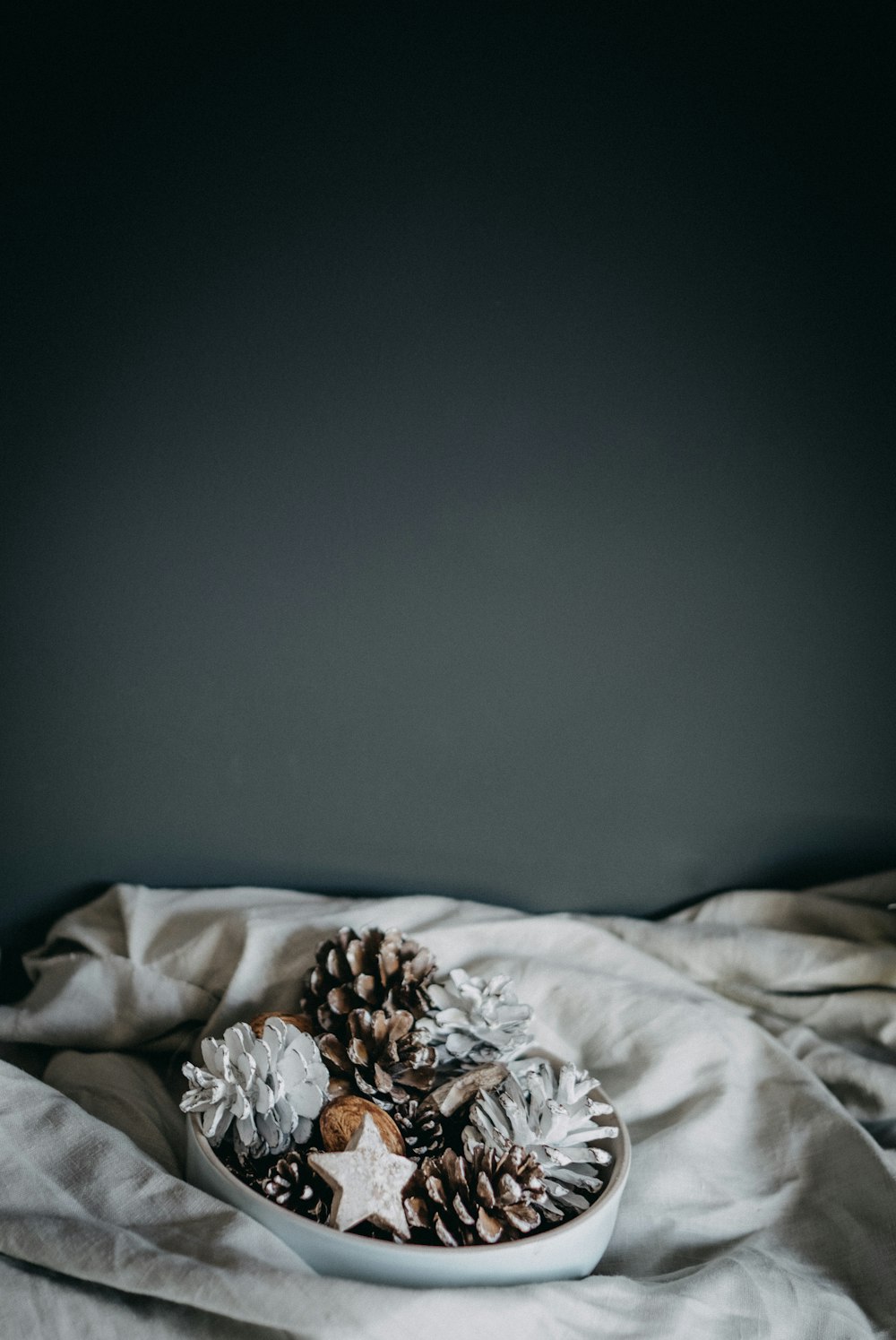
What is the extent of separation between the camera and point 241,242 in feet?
2.68

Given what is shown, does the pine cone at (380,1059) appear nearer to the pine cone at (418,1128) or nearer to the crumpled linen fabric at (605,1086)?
the pine cone at (418,1128)

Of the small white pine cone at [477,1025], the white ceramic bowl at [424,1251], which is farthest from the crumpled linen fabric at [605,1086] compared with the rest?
the small white pine cone at [477,1025]

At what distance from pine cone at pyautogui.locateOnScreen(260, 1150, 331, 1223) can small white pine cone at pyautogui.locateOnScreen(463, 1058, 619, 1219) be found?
0.09 meters

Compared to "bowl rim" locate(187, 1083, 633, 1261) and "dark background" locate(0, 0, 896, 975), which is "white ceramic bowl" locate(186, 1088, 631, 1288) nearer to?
"bowl rim" locate(187, 1083, 633, 1261)

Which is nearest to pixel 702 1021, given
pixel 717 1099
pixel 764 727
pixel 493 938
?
pixel 717 1099

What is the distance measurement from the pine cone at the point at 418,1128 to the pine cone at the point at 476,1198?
3 cm

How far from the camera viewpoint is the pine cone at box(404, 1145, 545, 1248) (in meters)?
0.52

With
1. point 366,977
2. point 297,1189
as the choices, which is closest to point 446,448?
point 366,977

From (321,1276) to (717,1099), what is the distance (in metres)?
0.34

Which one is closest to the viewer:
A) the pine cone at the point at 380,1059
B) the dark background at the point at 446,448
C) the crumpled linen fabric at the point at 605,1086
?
the crumpled linen fabric at the point at 605,1086

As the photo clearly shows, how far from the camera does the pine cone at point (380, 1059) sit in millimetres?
606

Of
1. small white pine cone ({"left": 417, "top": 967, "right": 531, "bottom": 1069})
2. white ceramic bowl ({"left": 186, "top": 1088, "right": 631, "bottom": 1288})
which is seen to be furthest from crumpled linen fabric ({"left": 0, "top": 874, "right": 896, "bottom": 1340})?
small white pine cone ({"left": 417, "top": 967, "right": 531, "bottom": 1069})

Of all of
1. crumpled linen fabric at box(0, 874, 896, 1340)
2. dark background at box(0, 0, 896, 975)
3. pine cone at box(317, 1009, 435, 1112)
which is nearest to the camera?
crumpled linen fabric at box(0, 874, 896, 1340)

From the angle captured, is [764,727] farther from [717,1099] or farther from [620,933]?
[717,1099]
